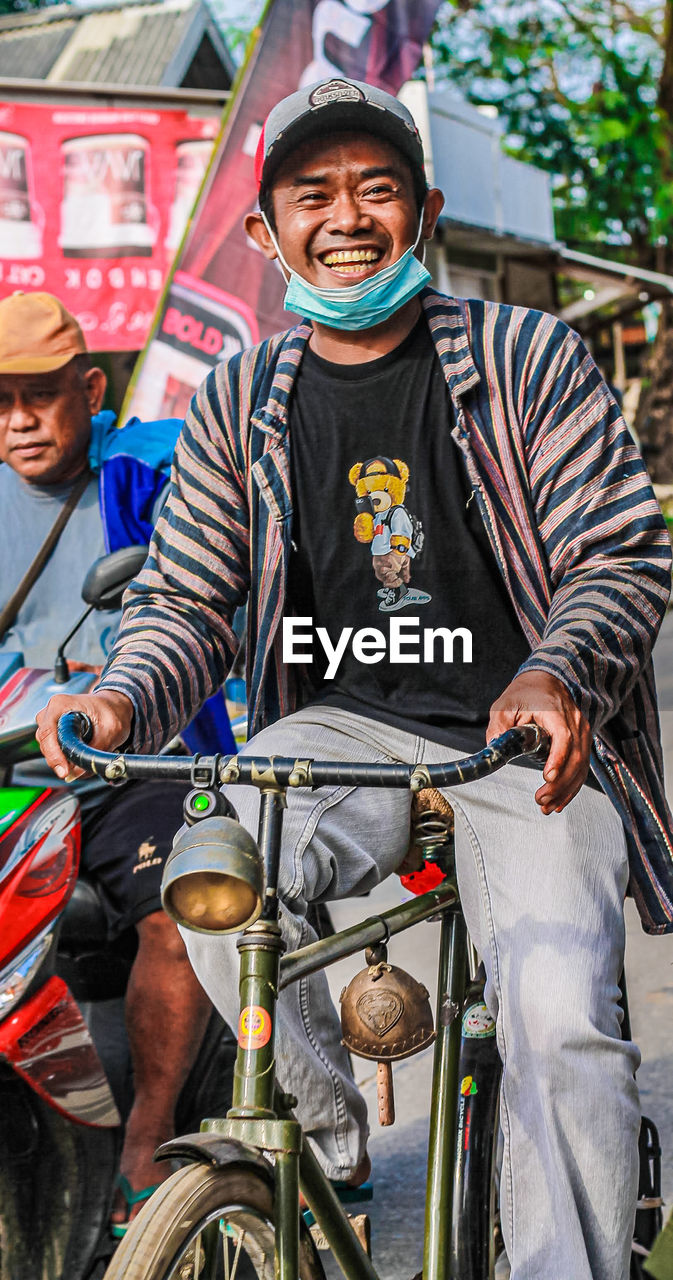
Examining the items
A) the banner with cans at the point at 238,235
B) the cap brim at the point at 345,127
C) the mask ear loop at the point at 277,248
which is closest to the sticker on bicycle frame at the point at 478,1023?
the mask ear loop at the point at 277,248

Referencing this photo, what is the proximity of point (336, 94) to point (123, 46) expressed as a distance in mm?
16276

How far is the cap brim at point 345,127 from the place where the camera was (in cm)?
245

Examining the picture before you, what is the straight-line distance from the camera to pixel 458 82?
2009cm

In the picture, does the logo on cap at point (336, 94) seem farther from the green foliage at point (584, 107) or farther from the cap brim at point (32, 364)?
the green foliage at point (584, 107)

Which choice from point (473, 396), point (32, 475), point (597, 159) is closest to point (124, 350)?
point (32, 475)

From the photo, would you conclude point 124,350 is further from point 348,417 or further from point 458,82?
point 458,82

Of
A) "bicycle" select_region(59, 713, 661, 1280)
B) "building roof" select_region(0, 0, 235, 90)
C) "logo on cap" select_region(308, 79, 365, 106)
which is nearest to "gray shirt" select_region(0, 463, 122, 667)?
"logo on cap" select_region(308, 79, 365, 106)

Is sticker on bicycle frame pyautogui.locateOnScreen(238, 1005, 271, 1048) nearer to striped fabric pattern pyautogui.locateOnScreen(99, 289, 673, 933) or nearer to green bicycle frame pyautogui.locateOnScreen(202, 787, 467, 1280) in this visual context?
green bicycle frame pyautogui.locateOnScreen(202, 787, 467, 1280)

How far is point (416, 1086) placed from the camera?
4.38 meters

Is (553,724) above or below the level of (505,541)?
below

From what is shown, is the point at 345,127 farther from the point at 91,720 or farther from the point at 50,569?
the point at 50,569

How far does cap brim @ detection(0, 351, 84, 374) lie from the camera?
3818mm

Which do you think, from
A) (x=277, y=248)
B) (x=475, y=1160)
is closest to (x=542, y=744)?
(x=475, y=1160)

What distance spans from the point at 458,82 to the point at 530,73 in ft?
3.61
